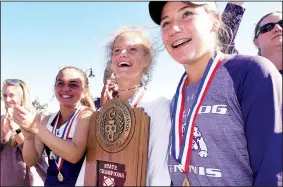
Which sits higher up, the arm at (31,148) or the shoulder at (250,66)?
the shoulder at (250,66)

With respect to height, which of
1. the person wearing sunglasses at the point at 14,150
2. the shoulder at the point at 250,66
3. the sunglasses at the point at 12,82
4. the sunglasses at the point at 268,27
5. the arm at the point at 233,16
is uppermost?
the arm at the point at 233,16

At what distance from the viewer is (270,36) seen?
Result: 6.75 feet

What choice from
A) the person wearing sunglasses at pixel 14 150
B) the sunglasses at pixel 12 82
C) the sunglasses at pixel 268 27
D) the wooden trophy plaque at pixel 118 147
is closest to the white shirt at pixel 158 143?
the wooden trophy plaque at pixel 118 147

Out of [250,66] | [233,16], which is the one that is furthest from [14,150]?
[250,66]

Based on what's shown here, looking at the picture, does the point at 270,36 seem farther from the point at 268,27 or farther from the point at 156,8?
the point at 156,8

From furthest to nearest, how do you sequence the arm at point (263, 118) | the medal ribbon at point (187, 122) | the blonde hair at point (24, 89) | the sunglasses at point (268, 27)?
the blonde hair at point (24, 89) < the sunglasses at point (268, 27) < the medal ribbon at point (187, 122) < the arm at point (263, 118)

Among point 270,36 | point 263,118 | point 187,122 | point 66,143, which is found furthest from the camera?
point 270,36

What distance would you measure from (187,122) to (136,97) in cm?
57

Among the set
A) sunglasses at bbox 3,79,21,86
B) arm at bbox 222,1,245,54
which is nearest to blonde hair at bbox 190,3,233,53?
arm at bbox 222,1,245,54

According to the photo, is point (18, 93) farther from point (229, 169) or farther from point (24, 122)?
point (229, 169)

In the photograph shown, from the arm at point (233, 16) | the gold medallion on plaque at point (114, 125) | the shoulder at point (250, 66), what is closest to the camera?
the shoulder at point (250, 66)

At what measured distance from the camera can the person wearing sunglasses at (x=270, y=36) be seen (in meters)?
1.95

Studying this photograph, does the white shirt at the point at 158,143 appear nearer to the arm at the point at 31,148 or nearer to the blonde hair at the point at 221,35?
the blonde hair at the point at 221,35

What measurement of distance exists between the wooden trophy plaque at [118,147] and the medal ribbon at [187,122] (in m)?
0.18
